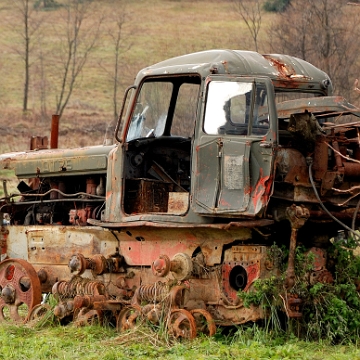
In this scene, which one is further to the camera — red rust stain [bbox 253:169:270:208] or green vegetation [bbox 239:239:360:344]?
green vegetation [bbox 239:239:360:344]

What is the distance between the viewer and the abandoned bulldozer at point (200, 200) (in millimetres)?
9289

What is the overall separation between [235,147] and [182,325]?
1.87m

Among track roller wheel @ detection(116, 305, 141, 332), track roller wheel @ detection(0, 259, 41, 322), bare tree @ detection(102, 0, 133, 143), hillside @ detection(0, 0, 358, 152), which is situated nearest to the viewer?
track roller wheel @ detection(116, 305, 141, 332)

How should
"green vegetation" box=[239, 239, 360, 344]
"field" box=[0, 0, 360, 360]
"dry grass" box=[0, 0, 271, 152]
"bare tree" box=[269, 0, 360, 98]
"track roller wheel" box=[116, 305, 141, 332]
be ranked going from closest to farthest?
"field" box=[0, 0, 360, 360]
"green vegetation" box=[239, 239, 360, 344]
"track roller wheel" box=[116, 305, 141, 332]
"bare tree" box=[269, 0, 360, 98]
"dry grass" box=[0, 0, 271, 152]

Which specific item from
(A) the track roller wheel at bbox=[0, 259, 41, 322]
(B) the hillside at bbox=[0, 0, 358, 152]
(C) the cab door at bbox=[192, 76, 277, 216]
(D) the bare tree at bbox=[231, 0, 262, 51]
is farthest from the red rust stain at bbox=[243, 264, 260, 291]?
(B) the hillside at bbox=[0, 0, 358, 152]

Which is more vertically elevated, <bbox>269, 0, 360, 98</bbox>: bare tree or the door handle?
<bbox>269, 0, 360, 98</bbox>: bare tree

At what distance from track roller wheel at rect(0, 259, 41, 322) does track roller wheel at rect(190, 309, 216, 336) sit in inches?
91.3

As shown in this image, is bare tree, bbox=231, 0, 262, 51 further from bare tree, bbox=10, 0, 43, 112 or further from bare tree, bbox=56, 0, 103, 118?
bare tree, bbox=10, 0, 43, 112

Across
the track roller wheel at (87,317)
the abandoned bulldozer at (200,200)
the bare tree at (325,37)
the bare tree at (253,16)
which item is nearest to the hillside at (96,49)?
the bare tree at (253,16)

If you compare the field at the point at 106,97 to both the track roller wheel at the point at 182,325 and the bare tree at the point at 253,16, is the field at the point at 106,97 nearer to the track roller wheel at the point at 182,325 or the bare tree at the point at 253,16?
the track roller wheel at the point at 182,325

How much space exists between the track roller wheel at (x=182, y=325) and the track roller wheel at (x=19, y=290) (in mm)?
2227

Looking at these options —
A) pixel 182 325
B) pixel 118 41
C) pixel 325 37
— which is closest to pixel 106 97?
pixel 118 41

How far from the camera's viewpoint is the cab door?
360 inches

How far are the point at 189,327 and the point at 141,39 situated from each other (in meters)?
36.8
